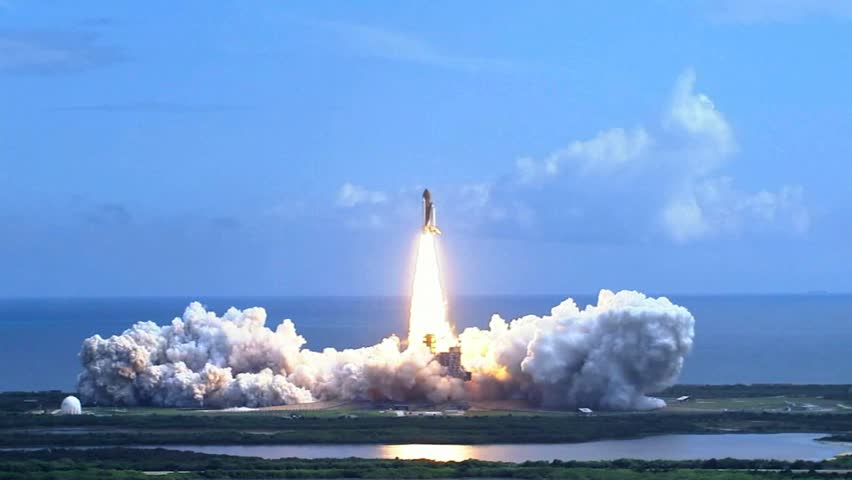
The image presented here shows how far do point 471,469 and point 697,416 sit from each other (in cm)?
2101

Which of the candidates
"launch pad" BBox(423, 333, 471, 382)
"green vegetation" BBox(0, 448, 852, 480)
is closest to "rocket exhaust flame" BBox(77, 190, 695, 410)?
"launch pad" BBox(423, 333, 471, 382)

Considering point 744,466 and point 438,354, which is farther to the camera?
point 438,354

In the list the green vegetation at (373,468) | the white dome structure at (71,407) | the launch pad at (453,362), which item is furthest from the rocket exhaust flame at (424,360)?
the green vegetation at (373,468)

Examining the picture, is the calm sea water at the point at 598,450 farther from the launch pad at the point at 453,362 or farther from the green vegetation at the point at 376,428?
the launch pad at the point at 453,362

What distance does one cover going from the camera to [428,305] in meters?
87.2

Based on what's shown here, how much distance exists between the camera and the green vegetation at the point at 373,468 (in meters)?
58.8

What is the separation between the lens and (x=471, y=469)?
61000 millimetres

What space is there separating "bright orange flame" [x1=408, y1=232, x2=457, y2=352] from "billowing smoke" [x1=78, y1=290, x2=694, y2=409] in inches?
43.6

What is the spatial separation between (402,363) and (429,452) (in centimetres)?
1493

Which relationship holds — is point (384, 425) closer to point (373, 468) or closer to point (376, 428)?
point (376, 428)

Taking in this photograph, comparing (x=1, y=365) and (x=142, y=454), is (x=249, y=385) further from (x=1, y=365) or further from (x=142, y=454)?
(x=1, y=365)

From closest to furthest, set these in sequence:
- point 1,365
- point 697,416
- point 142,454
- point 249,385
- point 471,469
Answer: point 471,469
point 142,454
point 697,416
point 249,385
point 1,365

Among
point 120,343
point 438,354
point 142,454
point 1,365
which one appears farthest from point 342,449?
point 1,365

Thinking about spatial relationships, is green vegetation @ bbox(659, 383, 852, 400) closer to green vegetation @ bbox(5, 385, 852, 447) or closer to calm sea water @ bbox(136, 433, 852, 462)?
green vegetation @ bbox(5, 385, 852, 447)
